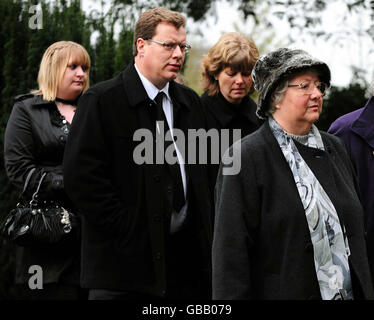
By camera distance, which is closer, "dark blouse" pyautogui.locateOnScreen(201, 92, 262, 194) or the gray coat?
the gray coat

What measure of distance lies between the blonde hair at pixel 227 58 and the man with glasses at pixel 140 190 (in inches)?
40.3

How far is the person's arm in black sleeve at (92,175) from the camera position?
14.7 feet

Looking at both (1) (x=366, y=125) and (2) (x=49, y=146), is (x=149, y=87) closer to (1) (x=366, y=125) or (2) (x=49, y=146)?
(2) (x=49, y=146)

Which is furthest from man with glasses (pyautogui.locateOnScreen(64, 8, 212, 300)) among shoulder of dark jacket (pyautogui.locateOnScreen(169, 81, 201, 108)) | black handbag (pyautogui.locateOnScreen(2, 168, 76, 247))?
black handbag (pyautogui.locateOnScreen(2, 168, 76, 247))

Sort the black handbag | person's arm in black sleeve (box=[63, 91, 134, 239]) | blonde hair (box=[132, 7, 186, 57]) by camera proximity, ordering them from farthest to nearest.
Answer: the black handbag → blonde hair (box=[132, 7, 186, 57]) → person's arm in black sleeve (box=[63, 91, 134, 239])

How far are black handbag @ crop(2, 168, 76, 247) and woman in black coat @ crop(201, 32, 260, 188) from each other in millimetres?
1374

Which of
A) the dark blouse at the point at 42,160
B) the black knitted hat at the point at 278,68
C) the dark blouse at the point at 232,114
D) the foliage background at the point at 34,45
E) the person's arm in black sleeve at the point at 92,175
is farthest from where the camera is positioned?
the foliage background at the point at 34,45

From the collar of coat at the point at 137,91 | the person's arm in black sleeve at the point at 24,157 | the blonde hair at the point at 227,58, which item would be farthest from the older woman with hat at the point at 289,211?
the blonde hair at the point at 227,58

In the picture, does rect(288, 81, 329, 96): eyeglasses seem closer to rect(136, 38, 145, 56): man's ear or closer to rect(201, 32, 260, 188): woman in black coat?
rect(136, 38, 145, 56): man's ear

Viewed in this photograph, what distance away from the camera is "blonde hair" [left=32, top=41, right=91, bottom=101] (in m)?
5.51

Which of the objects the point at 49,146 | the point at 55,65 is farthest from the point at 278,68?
the point at 55,65

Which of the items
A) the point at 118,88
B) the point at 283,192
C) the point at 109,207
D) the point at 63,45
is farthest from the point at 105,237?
the point at 63,45

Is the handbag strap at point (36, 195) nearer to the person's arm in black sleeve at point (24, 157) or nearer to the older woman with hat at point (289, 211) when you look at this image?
the person's arm in black sleeve at point (24, 157)
